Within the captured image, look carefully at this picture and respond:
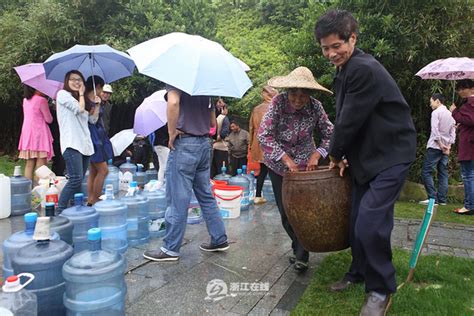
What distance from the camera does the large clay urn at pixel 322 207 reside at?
Answer: 302 centimetres

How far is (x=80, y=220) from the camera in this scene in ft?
12.0

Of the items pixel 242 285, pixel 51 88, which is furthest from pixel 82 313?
pixel 51 88

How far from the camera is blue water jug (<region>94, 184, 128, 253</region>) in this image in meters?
4.06

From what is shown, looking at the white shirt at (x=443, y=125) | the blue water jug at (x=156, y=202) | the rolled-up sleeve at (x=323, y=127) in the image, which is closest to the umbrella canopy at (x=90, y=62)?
the blue water jug at (x=156, y=202)

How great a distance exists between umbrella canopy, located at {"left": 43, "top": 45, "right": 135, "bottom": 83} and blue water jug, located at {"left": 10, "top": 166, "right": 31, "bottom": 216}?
5.09ft

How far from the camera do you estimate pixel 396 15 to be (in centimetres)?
752

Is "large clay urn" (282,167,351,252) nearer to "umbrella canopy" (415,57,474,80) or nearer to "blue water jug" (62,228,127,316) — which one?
"blue water jug" (62,228,127,316)

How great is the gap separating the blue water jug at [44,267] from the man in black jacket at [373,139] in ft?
6.74

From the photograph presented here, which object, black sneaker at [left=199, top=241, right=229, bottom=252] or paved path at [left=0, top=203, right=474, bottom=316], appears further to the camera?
black sneaker at [left=199, top=241, right=229, bottom=252]

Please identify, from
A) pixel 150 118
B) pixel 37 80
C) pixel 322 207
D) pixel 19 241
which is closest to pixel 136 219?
pixel 19 241

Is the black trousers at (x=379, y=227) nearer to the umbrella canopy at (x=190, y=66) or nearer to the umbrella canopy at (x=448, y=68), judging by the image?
the umbrella canopy at (x=190, y=66)

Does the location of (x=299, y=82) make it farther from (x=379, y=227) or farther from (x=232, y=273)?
(x=232, y=273)

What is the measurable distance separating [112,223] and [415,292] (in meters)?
2.98

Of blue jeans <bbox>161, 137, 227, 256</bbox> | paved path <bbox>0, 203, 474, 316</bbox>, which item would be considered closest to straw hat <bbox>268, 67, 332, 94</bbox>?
blue jeans <bbox>161, 137, 227, 256</bbox>
